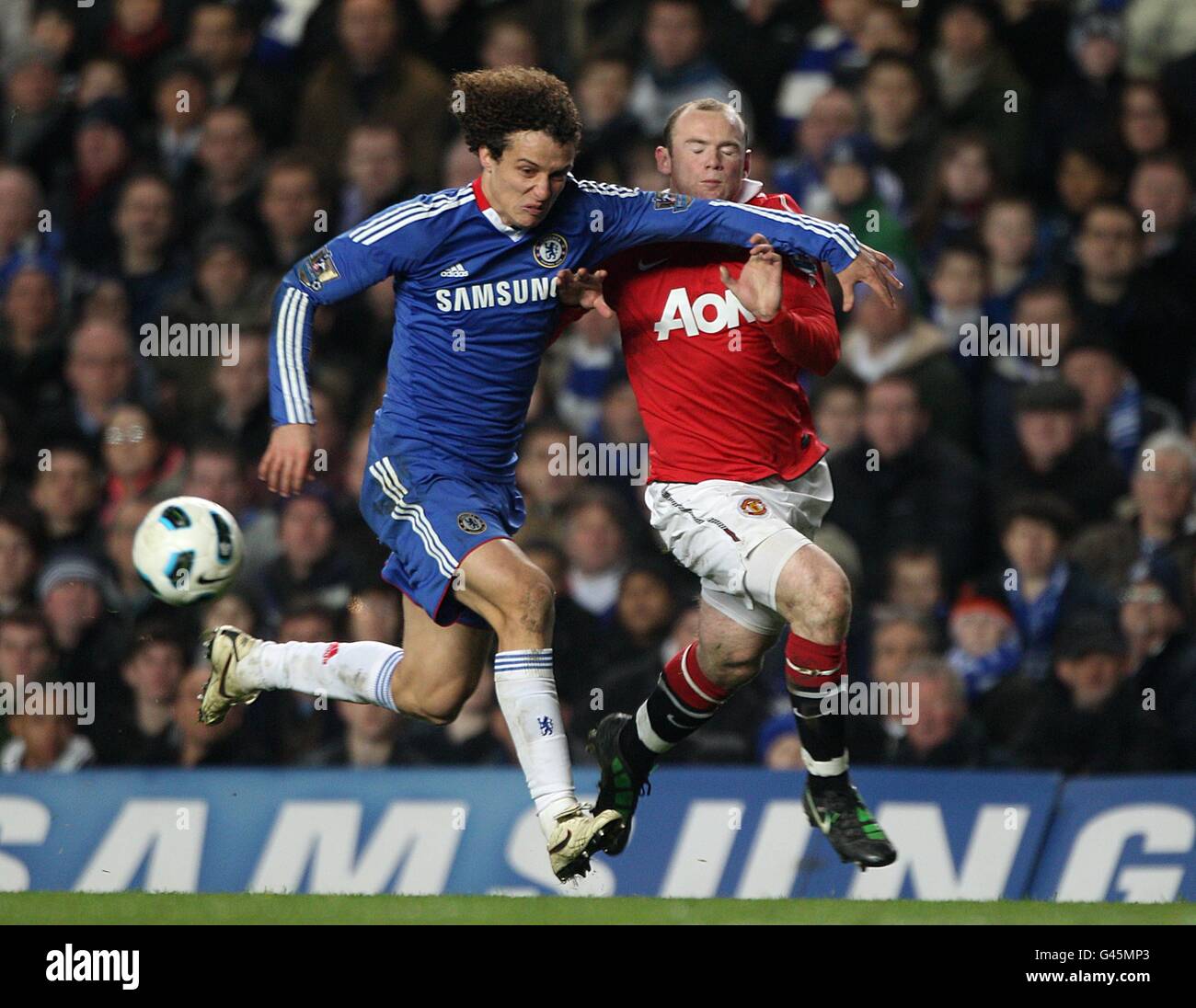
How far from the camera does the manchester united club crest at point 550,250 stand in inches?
248

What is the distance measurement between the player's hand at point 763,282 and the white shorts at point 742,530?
0.61 meters

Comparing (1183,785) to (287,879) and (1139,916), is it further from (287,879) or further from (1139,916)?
(287,879)

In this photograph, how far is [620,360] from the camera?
31.0ft

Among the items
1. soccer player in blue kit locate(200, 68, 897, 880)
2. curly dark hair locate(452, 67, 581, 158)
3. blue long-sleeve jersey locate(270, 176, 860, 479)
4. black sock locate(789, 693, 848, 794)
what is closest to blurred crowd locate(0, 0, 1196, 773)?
black sock locate(789, 693, 848, 794)

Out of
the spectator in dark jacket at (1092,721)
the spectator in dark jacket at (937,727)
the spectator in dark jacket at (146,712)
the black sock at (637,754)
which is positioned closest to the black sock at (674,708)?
the black sock at (637,754)

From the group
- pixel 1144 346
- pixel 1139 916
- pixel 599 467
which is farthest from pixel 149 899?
pixel 1144 346

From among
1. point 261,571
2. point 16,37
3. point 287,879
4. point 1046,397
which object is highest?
point 16,37

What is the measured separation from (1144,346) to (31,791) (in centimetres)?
516

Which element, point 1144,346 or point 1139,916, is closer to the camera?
point 1139,916

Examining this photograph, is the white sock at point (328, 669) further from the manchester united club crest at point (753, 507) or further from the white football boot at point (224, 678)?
the manchester united club crest at point (753, 507)

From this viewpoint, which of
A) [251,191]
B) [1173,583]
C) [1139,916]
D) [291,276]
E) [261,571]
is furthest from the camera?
[251,191]

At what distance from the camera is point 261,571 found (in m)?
8.94

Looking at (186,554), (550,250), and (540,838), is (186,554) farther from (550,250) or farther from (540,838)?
(540,838)

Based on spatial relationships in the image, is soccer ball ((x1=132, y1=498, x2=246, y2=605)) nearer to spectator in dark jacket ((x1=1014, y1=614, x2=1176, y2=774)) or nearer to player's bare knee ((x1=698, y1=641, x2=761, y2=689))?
player's bare knee ((x1=698, y1=641, x2=761, y2=689))
